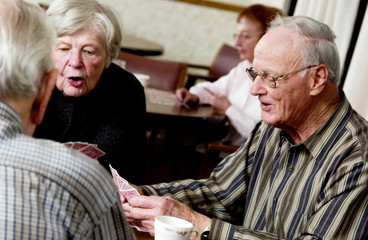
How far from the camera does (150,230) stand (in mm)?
1687

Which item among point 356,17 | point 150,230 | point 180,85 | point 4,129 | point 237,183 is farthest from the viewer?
point 180,85

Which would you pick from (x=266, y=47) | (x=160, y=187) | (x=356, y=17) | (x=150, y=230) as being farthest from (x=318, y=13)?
(x=150, y=230)

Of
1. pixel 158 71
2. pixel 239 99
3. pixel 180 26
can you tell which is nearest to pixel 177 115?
pixel 239 99

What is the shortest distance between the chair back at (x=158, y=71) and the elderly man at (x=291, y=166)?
7.16 ft

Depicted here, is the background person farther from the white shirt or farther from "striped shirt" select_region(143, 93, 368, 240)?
"striped shirt" select_region(143, 93, 368, 240)

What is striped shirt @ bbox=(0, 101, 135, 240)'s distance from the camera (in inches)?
37.3

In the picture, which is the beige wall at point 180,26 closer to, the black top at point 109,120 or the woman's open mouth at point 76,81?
the black top at point 109,120

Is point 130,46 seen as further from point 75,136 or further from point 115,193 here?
point 115,193

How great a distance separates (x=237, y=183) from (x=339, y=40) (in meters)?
1.94

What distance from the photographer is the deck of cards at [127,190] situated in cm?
171

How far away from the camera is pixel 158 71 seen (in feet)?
14.1

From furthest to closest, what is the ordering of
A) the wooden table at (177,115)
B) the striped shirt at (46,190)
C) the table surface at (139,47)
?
the table surface at (139,47) < the wooden table at (177,115) < the striped shirt at (46,190)

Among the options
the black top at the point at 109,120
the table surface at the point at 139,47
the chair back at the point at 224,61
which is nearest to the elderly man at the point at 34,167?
the black top at the point at 109,120

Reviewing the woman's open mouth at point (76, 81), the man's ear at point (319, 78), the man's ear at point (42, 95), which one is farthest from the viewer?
the woman's open mouth at point (76, 81)
